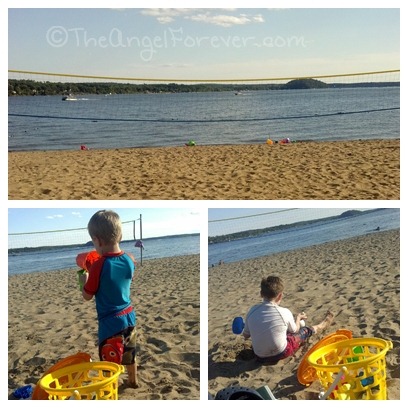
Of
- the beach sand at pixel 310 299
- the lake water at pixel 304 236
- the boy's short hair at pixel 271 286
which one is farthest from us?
the lake water at pixel 304 236

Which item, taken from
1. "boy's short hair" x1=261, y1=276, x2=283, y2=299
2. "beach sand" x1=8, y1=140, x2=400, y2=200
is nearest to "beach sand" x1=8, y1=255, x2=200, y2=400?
"boy's short hair" x1=261, y1=276, x2=283, y2=299

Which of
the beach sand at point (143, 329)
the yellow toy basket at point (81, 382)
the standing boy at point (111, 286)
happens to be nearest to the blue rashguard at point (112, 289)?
the standing boy at point (111, 286)

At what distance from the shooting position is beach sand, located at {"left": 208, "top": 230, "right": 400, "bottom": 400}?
3014 mm

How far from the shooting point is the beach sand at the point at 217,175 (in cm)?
611

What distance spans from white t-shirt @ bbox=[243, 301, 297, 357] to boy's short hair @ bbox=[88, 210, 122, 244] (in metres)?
0.88

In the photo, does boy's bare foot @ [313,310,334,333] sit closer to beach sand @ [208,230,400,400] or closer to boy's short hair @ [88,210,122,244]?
beach sand @ [208,230,400,400]

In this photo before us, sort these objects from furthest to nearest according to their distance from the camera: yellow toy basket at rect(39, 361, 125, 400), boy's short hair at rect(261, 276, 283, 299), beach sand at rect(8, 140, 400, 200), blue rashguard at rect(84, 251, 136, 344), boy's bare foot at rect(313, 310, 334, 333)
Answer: beach sand at rect(8, 140, 400, 200) < boy's bare foot at rect(313, 310, 334, 333) < boy's short hair at rect(261, 276, 283, 299) < blue rashguard at rect(84, 251, 136, 344) < yellow toy basket at rect(39, 361, 125, 400)

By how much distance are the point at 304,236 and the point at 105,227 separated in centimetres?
250

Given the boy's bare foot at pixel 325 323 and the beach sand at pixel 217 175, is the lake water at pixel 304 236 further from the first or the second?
the boy's bare foot at pixel 325 323

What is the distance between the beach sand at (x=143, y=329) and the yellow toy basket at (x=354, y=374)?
65cm

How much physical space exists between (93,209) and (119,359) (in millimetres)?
756

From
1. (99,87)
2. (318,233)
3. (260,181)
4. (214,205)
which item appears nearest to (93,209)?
(214,205)

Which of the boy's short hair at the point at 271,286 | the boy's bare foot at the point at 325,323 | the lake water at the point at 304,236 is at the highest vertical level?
the lake water at the point at 304,236
